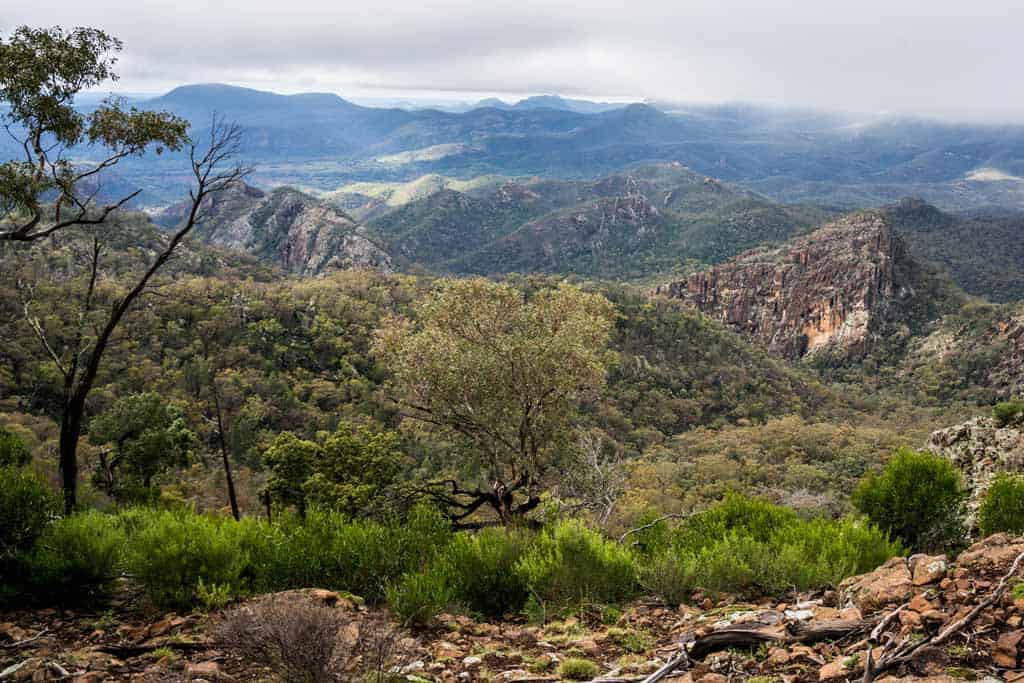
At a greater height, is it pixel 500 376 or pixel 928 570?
pixel 500 376

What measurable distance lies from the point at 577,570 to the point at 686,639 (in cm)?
243

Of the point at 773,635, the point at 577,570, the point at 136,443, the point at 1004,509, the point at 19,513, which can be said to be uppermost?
the point at 19,513

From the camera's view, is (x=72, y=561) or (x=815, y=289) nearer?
(x=72, y=561)

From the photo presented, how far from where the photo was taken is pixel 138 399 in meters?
22.0

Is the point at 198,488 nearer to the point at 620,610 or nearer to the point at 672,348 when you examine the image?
the point at 620,610

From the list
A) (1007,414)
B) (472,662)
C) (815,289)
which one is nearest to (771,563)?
(472,662)

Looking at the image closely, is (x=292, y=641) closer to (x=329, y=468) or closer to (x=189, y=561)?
(x=189, y=561)

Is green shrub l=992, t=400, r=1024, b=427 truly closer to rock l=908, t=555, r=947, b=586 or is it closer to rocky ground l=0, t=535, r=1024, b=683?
rocky ground l=0, t=535, r=1024, b=683

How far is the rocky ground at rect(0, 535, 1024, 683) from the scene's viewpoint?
4.55 meters

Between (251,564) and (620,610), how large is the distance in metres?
4.89

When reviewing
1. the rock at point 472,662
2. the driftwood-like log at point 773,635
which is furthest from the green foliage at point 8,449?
the driftwood-like log at point 773,635

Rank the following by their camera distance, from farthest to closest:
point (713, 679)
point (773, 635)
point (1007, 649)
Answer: point (773, 635) < point (713, 679) < point (1007, 649)

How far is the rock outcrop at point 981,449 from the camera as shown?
1444 centimetres

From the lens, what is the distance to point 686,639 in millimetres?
5891
